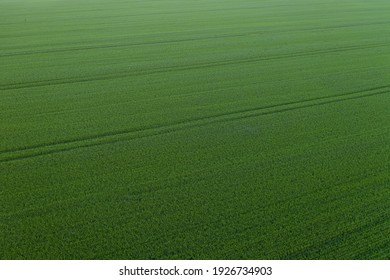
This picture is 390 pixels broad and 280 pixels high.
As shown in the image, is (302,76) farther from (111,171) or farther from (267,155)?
(111,171)

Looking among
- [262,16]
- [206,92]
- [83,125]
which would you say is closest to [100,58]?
[206,92]

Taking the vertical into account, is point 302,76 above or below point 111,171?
above

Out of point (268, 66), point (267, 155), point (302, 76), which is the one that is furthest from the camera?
point (268, 66)

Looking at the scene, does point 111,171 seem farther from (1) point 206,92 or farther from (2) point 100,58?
(2) point 100,58

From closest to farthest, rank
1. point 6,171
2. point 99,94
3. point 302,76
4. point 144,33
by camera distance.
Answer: point 6,171 < point 99,94 < point 302,76 < point 144,33

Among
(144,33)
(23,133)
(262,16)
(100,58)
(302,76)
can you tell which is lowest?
(23,133)

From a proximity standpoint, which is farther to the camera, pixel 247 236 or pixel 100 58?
pixel 100 58

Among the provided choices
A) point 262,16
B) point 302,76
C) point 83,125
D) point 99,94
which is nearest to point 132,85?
point 99,94
